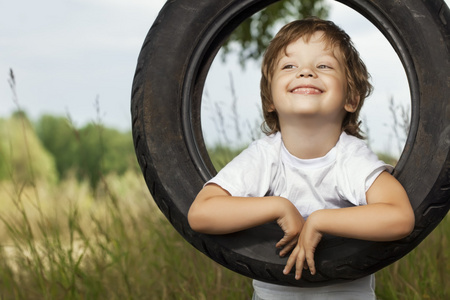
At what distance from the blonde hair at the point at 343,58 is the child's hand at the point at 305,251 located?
574mm

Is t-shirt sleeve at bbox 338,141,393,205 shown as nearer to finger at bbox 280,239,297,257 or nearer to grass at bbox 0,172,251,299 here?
finger at bbox 280,239,297,257

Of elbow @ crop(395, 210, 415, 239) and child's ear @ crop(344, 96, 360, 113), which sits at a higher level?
child's ear @ crop(344, 96, 360, 113)

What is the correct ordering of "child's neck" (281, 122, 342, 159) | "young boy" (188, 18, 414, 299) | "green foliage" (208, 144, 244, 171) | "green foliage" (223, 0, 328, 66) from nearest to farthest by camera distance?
"young boy" (188, 18, 414, 299), "child's neck" (281, 122, 342, 159), "green foliage" (208, 144, 244, 171), "green foliage" (223, 0, 328, 66)

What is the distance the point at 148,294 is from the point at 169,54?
1.64 metres

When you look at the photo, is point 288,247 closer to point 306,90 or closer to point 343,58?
point 306,90

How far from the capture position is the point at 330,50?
219 centimetres

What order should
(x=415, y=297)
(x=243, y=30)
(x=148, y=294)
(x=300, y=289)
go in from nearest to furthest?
(x=300, y=289) → (x=415, y=297) → (x=148, y=294) → (x=243, y=30)

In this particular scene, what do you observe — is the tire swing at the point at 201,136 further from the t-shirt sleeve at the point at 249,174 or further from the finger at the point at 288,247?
the t-shirt sleeve at the point at 249,174

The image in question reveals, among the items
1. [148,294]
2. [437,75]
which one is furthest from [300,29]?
[148,294]

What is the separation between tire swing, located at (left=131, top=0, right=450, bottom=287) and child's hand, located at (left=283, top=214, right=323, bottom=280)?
0.27ft

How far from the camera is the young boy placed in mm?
1969

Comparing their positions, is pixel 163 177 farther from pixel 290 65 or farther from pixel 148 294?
pixel 148 294

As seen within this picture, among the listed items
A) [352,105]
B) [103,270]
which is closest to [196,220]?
[352,105]

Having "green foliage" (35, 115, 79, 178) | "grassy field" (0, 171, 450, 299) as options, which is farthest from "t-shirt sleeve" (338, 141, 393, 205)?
"green foliage" (35, 115, 79, 178)
